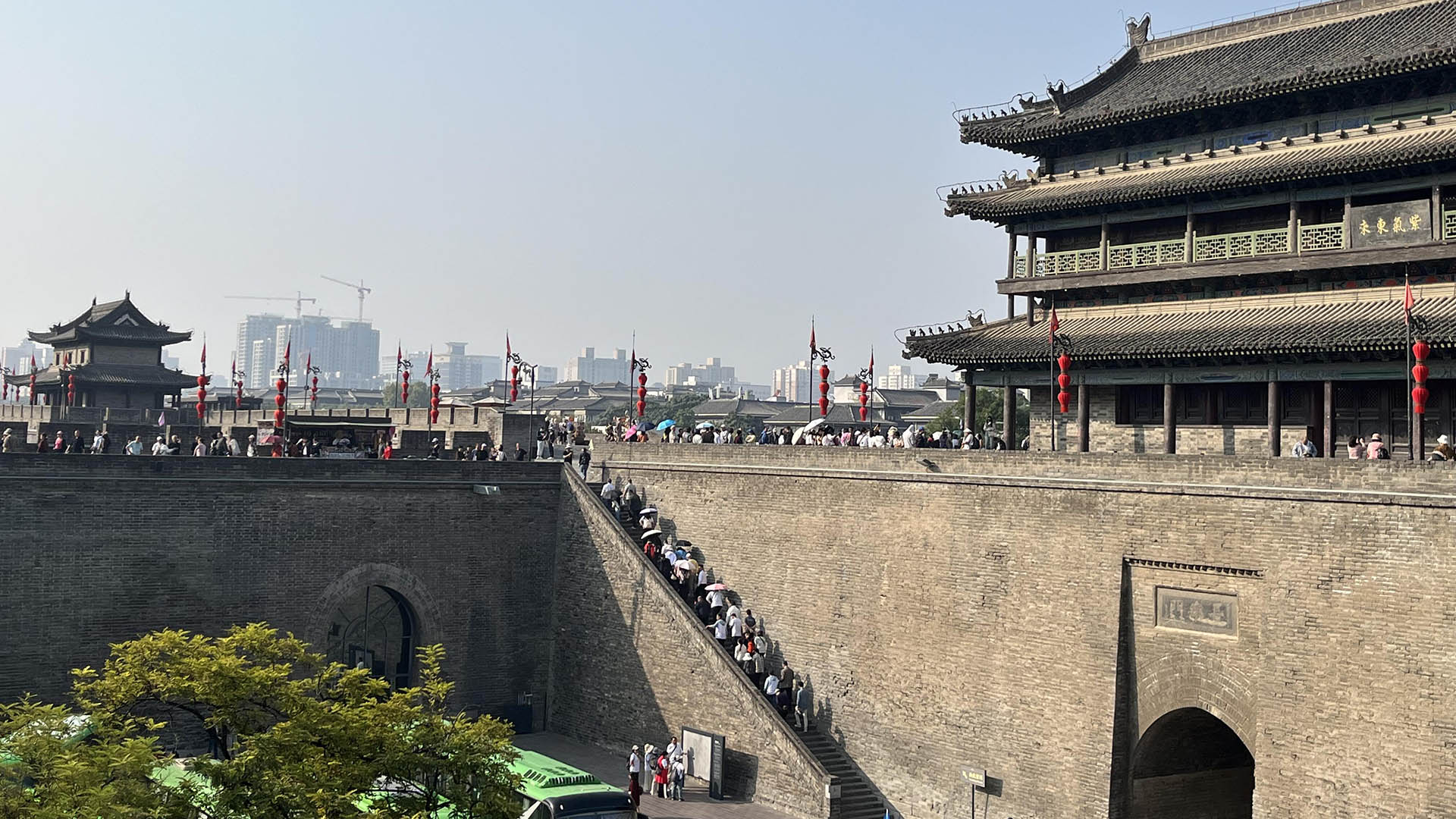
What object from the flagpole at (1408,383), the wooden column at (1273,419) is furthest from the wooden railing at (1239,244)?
the wooden column at (1273,419)

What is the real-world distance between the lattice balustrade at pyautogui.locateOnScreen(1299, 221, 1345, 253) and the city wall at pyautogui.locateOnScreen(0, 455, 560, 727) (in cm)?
1722

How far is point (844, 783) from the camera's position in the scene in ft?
89.4

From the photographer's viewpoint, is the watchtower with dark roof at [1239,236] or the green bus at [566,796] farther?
the watchtower with dark roof at [1239,236]

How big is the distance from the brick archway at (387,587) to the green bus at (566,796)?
883 cm

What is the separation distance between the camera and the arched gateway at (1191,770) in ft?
77.5

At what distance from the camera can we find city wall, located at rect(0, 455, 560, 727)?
27.1 metres

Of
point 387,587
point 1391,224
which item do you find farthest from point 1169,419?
point 387,587

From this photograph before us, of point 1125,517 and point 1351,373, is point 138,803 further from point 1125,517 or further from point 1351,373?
point 1351,373

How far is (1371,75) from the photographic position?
84.9ft

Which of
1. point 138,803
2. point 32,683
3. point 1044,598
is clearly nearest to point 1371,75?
point 1044,598

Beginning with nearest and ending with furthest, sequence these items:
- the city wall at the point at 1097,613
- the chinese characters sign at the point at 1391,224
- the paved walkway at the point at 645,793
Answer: the city wall at the point at 1097,613 → the chinese characters sign at the point at 1391,224 → the paved walkway at the point at 645,793

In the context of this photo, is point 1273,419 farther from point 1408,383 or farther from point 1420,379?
point 1420,379

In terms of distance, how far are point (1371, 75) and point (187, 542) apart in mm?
24282

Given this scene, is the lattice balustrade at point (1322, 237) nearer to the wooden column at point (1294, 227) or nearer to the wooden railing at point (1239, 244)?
the wooden column at point (1294, 227)
